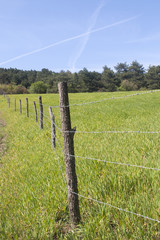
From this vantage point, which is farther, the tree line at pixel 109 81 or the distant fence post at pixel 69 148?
the tree line at pixel 109 81

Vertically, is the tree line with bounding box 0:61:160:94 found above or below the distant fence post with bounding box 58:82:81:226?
above

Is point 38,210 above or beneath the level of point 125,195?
beneath

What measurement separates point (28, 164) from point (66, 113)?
2993 mm

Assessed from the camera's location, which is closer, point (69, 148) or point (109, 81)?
point (69, 148)

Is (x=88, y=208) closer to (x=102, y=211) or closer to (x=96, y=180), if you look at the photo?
(x=102, y=211)

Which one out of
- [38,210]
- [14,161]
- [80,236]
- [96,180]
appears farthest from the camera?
[14,161]

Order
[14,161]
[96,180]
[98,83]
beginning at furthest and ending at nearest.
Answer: [98,83] → [14,161] → [96,180]

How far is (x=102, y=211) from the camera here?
96.7 inches

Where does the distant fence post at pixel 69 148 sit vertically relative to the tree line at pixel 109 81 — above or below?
below

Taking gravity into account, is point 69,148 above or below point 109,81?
below

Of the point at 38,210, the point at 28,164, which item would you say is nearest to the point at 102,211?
the point at 38,210

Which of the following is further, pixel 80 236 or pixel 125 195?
pixel 125 195

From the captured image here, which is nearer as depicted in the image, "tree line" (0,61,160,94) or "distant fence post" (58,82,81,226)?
"distant fence post" (58,82,81,226)

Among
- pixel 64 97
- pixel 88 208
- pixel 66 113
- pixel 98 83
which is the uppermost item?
pixel 98 83
